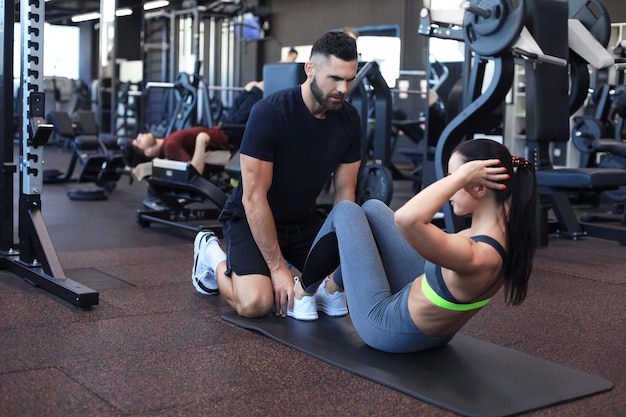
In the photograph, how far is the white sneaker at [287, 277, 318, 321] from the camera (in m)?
2.64

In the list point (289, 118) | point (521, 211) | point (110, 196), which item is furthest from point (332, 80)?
point (110, 196)

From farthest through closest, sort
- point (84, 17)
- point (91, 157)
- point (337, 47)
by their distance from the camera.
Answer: point (84, 17) → point (91, 157) → point (337, 47)

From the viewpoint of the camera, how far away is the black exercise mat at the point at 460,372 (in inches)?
76.1

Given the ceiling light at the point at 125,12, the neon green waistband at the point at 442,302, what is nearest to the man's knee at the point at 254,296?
the neon green waistband at the point at 442,302

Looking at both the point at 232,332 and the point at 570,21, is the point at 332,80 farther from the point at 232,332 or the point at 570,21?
the point at 570,21

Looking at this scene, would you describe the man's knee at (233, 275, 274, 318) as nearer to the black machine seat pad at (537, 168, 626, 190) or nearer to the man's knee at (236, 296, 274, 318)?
the man's knee at (236, 296, 274, 318)

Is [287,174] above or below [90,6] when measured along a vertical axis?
below

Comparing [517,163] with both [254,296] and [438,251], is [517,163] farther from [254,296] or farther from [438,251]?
[254,296]

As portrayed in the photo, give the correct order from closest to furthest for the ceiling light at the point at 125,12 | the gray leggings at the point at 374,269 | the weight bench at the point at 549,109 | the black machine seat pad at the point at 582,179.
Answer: the gray leggings at the point at 374,269 → the black machine seat pad at the point at 582,179 → the weight bench at the point at 549,109 → the ceiling light at the point at 125,12

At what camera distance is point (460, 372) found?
214cm

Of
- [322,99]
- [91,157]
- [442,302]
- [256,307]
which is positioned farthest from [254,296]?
[91,157]

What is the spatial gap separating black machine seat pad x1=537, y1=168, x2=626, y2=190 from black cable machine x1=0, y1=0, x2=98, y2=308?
2.68 m

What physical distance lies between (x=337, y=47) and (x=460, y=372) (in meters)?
1.08

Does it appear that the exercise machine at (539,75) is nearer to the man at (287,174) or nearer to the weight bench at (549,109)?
the weight bench at (549,109)
